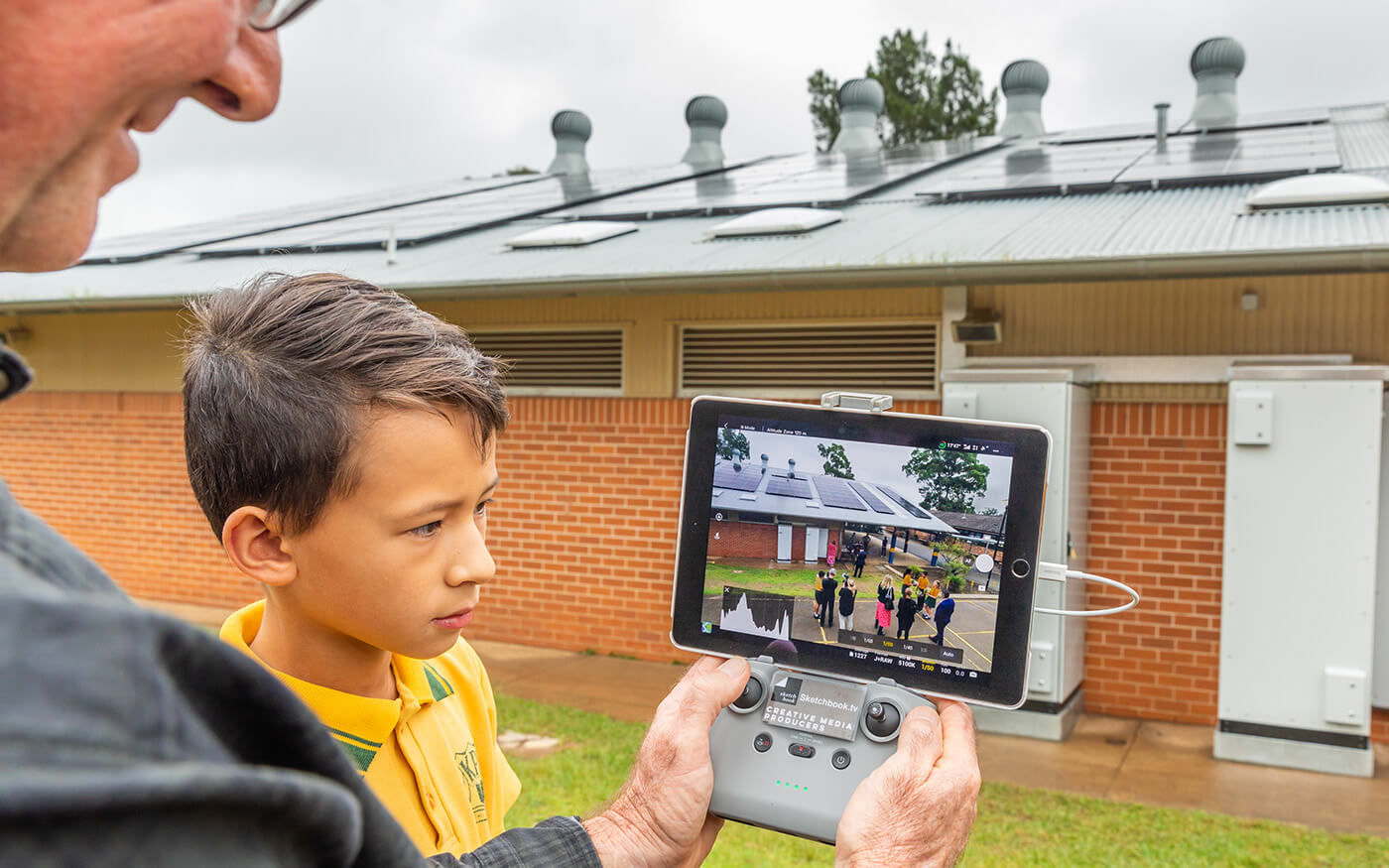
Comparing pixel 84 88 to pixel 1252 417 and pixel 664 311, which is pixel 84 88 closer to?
pixel 1252 417

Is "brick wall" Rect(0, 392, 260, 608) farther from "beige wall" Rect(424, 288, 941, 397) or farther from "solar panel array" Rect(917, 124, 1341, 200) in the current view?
"solar panel array" Rect(917, 124, 1341, 200)

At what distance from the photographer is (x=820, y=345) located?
718 centimetres

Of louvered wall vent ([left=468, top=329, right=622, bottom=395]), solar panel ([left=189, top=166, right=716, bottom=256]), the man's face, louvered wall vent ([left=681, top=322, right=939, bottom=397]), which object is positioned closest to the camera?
the man's face

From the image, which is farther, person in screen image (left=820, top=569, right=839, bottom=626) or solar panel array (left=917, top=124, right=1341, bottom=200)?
solar panel array (left=917, top=124, right=1341, bottom=200)

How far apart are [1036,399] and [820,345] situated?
64.6 inches

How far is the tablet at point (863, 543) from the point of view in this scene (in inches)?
63.2

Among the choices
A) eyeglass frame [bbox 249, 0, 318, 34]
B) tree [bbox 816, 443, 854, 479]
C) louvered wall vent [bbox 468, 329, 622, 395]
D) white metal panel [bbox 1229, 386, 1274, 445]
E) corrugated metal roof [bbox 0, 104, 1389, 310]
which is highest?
corrugated metal roof [bbox 0, 104, 1389, 310]

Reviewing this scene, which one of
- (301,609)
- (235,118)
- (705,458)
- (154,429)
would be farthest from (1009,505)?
(154,429)

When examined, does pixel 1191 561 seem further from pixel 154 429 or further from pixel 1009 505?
pixel 154 429

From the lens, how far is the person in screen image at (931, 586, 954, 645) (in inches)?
65.2

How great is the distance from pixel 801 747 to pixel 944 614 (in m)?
0.32

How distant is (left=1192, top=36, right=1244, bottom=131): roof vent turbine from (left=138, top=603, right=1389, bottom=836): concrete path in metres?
6.66

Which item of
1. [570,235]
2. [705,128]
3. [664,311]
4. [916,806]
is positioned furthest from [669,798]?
[705,128]

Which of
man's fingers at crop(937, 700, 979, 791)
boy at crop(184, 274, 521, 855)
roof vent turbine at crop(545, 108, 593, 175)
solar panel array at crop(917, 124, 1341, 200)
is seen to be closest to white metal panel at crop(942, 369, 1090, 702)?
solar panel array at crop(917, 124, 1341, 200)
